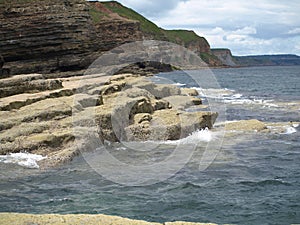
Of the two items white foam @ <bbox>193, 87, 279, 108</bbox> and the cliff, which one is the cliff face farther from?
white foam @ <bbox>193, 87, 279, 108</bbox>

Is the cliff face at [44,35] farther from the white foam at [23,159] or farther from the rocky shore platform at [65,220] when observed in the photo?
the rocky shore platform at [65,220]

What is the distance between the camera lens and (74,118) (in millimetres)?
21109

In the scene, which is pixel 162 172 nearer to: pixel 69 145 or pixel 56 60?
pixel 69 145

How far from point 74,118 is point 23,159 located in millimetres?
4269

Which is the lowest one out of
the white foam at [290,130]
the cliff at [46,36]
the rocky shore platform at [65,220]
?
the white foam at [290,130]

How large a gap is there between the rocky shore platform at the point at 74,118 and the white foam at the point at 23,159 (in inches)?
10.2

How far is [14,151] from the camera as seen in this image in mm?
18312

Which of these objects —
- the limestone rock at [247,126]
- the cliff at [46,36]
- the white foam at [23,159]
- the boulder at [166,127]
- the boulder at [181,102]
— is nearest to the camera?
the white foam at [23,159]

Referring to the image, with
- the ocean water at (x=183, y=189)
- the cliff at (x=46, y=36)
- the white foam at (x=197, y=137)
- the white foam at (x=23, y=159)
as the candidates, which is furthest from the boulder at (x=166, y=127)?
the cliff at (x=46, y=36)

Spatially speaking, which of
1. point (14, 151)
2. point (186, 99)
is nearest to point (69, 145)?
point (14, 151)

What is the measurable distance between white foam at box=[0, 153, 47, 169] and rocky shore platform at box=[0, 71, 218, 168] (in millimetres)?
258

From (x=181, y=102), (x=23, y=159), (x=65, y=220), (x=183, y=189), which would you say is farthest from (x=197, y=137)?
(x=65, y=220)

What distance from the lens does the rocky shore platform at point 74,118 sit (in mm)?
18688

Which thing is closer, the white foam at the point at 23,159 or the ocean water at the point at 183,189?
the ocean water at the point at 183,189
